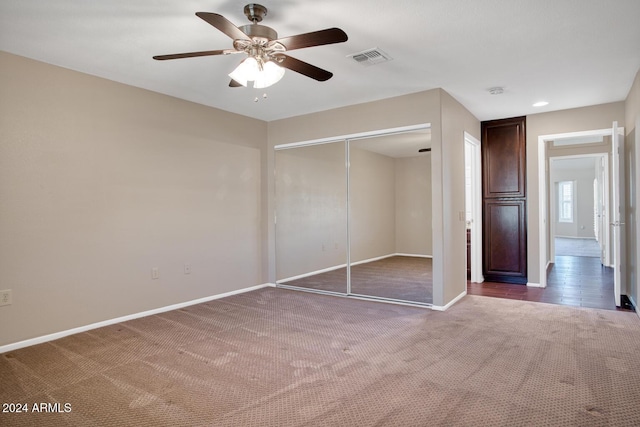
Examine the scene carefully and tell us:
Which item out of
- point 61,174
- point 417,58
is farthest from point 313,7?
point 61,174

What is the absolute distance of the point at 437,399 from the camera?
220cm

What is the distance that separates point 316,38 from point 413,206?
9.08 feet

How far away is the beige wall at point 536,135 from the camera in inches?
195

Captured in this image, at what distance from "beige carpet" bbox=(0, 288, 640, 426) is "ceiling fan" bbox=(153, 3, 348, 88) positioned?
208 cm

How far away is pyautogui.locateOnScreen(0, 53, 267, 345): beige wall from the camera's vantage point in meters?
3.14

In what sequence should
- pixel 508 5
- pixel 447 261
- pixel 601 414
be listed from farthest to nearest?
1. pixel 447 261
2. pixel 508 5
3. pixel 601 414

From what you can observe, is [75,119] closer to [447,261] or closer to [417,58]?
[417,58]

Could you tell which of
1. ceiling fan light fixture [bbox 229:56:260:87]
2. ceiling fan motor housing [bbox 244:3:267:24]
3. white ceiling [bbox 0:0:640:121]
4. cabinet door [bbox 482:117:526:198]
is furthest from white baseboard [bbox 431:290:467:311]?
ceiling fan motor housing [bbox 244:3:267:24]

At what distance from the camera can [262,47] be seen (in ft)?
8.03

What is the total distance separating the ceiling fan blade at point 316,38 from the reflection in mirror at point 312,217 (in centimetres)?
264

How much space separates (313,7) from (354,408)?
249cm

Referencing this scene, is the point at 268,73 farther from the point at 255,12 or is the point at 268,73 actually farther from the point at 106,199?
the point at 106,199

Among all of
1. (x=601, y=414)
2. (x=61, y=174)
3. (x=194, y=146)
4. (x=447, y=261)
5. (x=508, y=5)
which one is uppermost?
(x=508, y=5)

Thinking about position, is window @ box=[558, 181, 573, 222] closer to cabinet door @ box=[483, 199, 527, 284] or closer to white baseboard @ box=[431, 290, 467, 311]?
cabinet door @ box=[483, 199, 527, 284]
